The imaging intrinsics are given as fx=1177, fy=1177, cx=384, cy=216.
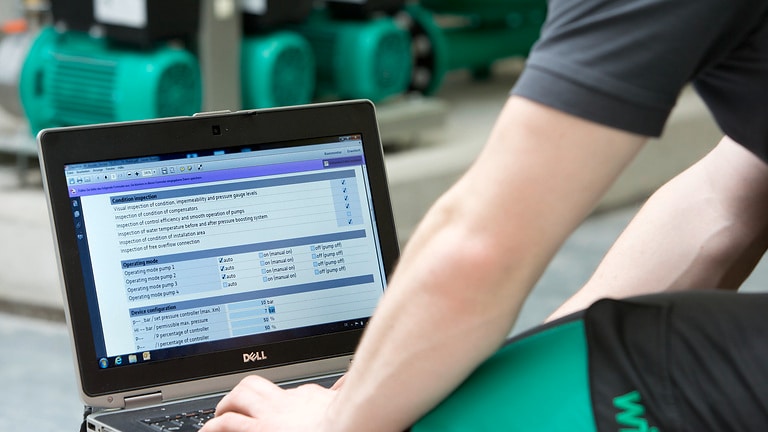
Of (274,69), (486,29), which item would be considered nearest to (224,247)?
(274,69)

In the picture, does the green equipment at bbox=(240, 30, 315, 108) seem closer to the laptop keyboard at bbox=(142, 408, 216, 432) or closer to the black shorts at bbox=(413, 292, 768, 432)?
the laptop keyboard at bbox=(142, 408, 216, 432)

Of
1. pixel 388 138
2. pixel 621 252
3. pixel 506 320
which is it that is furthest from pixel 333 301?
pixel 388 138

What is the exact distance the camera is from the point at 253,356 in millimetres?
1363

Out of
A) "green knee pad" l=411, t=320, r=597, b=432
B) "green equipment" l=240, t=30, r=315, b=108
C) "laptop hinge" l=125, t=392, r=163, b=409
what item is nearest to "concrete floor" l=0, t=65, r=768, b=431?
"green equipment" l=240, t=30, r=315, b=108

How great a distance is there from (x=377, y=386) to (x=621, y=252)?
42 cm

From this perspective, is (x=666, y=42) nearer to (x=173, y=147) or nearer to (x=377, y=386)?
(x=377, y=386)

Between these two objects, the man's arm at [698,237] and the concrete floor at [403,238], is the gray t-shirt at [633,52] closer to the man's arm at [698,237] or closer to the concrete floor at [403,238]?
the man's arm at [698,237]

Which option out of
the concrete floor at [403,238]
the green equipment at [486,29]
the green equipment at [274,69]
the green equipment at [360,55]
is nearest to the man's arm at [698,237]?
the concrete floor at [403,238]

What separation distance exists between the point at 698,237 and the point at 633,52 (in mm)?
464

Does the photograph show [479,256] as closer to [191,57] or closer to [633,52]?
[633,52]

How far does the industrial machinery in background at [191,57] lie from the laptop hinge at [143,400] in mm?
2105

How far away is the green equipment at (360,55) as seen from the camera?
12.9ft

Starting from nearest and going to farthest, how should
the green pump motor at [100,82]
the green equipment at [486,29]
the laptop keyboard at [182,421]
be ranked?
the laptop keyboard at [182,421]
the green pump motor at [100,82]
the green equipment at [486,29]

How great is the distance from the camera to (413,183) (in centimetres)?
376
